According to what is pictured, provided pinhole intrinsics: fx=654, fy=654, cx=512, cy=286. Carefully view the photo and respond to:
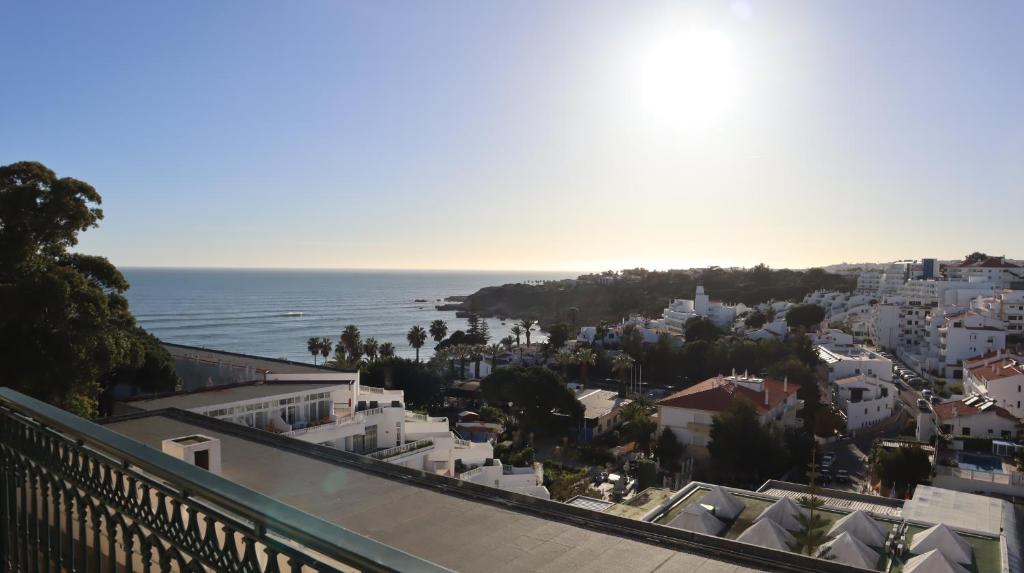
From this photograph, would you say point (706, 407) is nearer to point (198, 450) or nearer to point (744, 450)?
point (744, 450)

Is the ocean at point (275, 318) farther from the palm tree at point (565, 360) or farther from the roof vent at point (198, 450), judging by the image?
the roof vent at point (198, 450)

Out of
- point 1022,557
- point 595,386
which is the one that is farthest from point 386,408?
point 595,386

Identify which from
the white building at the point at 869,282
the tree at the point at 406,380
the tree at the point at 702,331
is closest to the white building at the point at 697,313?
the tree at the point at 702,331

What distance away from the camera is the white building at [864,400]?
38.3 meters

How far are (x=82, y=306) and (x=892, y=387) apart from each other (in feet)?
145

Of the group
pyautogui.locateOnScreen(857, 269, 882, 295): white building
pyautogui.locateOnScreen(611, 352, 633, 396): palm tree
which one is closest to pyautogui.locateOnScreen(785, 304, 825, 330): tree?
pyautogui.locateOnScreen(611, 352, 633, 396): palm tree

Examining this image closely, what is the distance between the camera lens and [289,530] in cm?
168

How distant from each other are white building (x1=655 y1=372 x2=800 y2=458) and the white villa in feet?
43.8

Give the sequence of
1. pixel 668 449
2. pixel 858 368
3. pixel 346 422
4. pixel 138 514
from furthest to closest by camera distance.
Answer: pixel 858 368 → pixel 668 449 → pixel 346 422 → pixel 138 514

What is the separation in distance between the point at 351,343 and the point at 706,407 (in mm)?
24297

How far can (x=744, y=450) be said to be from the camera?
2834 cm

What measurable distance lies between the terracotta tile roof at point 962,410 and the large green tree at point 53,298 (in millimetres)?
36027

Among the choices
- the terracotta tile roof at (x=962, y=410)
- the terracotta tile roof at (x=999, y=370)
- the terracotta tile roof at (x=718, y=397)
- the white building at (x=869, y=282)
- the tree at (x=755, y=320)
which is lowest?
the terracotta tile roof at (x=962, y=410)

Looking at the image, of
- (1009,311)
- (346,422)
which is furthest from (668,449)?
(1009,311)
